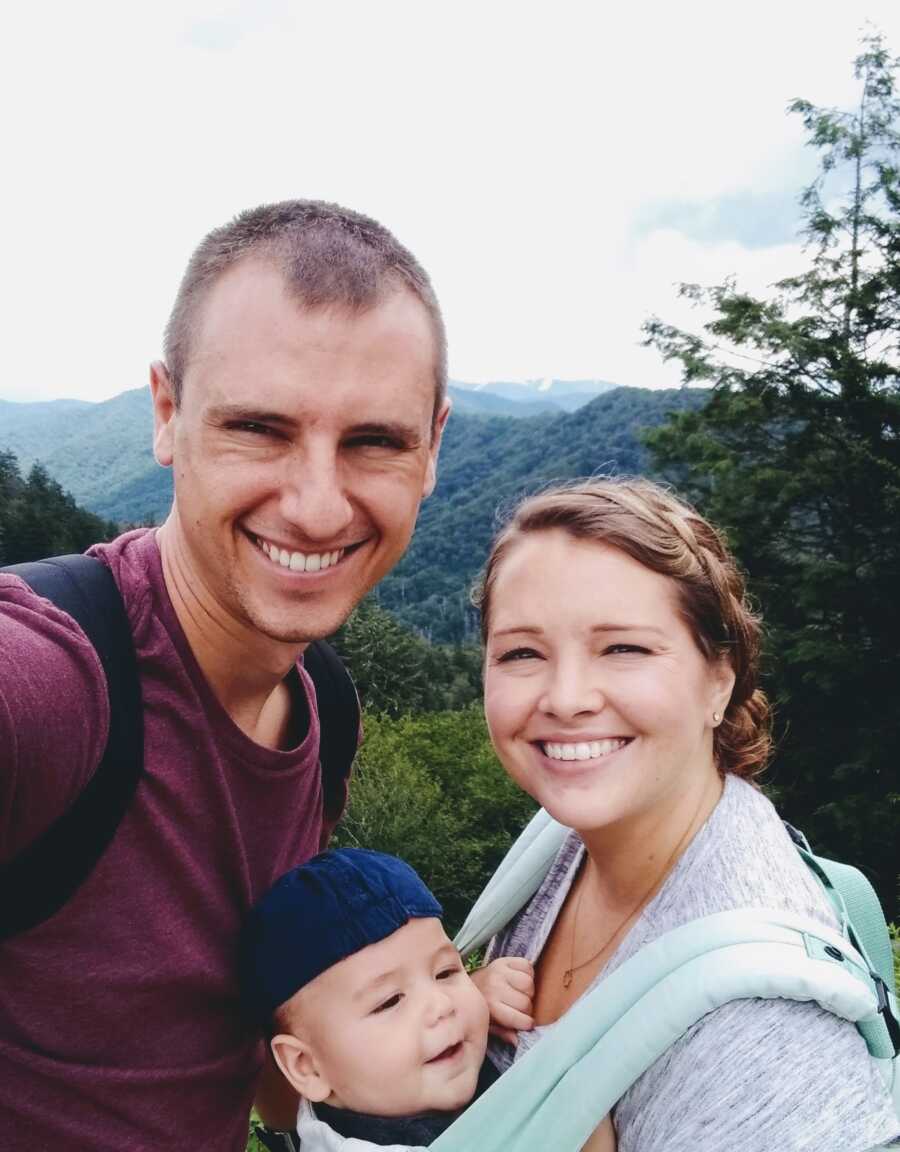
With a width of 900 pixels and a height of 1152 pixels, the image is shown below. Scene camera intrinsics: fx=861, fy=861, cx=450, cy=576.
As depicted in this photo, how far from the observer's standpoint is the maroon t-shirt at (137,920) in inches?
63.2

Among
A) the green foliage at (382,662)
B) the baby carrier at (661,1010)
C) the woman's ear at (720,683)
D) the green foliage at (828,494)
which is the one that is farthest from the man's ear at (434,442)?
the green foliage at (382,662)

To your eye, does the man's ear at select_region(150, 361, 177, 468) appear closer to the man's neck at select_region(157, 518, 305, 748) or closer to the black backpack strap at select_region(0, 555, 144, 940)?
the man's neck at select_region(157, 518, 305, 748)

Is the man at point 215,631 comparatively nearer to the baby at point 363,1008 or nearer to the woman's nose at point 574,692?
the baby at point 363,1008

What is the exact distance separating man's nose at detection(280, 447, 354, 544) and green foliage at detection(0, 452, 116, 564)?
46.8 metres

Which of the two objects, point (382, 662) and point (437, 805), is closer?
point (437, 805)

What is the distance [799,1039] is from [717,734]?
90cm

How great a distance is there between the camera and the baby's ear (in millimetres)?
2127

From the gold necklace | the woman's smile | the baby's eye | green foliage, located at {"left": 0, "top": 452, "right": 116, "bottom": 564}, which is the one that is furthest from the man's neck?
green foliage, located at {"left": 0, "top": 452, "right": 116, "bottom": 564}

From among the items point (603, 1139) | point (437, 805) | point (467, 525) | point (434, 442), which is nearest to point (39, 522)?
point (437, 805)

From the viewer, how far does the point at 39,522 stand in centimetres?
5134

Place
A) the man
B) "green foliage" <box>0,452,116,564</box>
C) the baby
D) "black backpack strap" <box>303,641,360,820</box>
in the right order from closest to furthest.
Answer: the man < the baby < "black backpack strap" <box>303,641,360,820</box> < "green foliage" <box>0,452,116,564</box>

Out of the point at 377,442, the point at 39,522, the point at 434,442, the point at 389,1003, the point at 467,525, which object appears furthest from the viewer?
the point at 467,525

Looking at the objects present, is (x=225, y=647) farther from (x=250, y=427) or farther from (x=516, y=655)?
(x=516, y=655)

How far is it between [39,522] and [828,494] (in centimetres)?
4642
